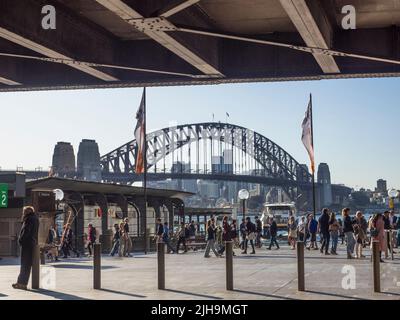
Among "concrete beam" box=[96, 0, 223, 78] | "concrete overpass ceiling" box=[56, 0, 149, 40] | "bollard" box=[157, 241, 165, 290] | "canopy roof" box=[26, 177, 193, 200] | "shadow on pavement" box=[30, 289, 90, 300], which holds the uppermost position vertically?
"concrete overpass ceiling" box=[56, 0, 149, 40]

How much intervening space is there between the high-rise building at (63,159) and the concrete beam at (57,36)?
14888 centimetres

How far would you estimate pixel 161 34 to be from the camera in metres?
9.76

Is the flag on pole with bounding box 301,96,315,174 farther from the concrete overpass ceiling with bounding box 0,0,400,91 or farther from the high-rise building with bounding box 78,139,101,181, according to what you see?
the high-rise building with bounding box 78,139,101,181

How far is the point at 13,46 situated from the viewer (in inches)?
452

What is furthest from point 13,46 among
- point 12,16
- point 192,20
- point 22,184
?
point 22,184

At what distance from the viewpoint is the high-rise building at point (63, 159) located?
15988cm

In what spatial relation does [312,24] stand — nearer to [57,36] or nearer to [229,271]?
[57,36]

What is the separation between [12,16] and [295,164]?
169905mm

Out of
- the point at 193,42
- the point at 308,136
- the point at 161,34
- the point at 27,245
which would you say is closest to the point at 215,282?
the point at 27,245

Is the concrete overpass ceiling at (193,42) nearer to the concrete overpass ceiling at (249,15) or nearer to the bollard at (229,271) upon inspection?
the concrete overpass ceiling at (249,15)

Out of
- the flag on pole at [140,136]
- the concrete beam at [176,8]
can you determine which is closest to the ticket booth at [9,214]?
the flag on pole at [140,136]

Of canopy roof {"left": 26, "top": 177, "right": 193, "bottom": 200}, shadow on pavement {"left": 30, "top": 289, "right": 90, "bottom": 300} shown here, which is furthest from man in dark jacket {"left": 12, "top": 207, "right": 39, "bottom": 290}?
canopy roof {"left": 26, "top": 177, "right": 193, "bottom": 200}

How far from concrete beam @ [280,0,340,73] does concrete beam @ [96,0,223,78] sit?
67.7 inches

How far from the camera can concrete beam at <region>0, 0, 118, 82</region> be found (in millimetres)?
9367
